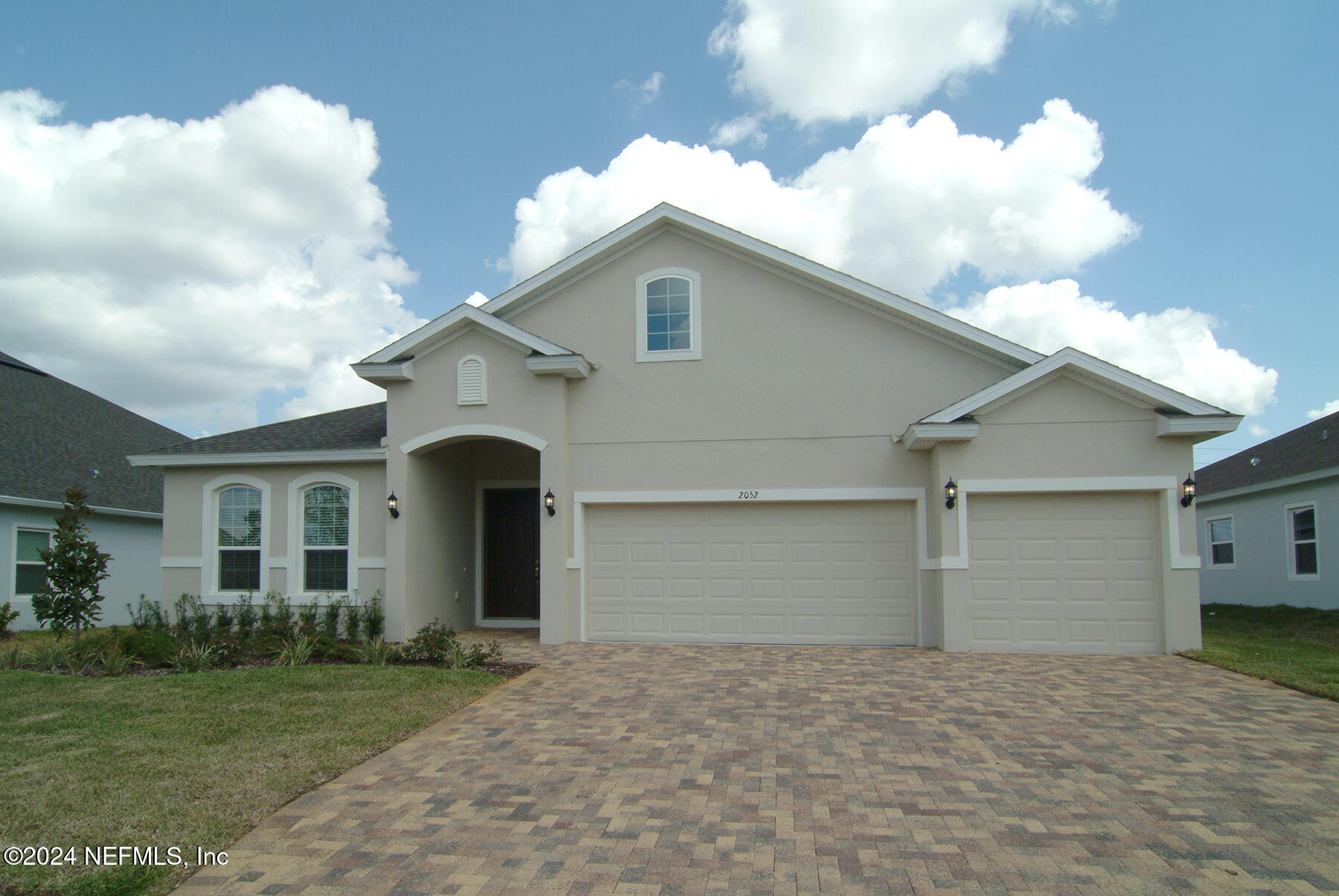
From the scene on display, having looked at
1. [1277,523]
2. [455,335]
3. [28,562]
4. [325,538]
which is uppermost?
[455,335]

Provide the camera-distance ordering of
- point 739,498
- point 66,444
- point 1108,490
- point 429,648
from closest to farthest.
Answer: point 429,648 < point 1108,490 < point 739,498 < point 66,444

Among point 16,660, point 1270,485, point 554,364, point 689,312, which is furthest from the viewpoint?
point 1270,485

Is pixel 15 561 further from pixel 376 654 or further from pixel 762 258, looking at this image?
pixel 762 258

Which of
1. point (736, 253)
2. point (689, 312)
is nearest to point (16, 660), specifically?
point (689, 312)

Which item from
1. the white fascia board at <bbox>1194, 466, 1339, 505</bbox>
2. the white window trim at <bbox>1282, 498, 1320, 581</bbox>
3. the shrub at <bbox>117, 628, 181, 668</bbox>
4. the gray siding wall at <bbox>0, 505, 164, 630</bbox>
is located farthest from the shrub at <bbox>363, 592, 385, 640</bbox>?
the white window trim at <bbox>1282, 498, 1320, 581</bbox>

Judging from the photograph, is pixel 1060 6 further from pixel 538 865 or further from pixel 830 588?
pixel 538 865

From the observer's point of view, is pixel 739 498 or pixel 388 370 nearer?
pixel 739 498

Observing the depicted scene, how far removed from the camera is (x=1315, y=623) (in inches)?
574

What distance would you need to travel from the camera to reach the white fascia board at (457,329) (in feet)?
41.1

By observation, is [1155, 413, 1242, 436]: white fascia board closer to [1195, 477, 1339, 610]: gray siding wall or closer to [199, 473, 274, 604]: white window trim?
[1195, 477, 1339, 610]: gray siding wall

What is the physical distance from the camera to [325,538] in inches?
538

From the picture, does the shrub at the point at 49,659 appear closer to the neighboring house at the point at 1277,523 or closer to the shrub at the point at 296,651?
the shrub at the point at 296,651

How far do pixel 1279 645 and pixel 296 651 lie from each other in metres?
14.3

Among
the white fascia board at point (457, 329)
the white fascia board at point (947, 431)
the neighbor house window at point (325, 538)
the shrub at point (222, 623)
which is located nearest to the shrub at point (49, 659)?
the shrub at point (222, 623)
